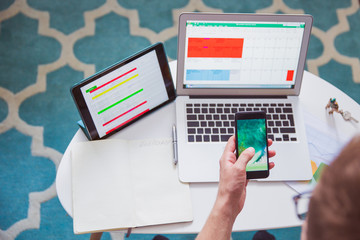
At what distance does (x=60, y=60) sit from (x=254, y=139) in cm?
140

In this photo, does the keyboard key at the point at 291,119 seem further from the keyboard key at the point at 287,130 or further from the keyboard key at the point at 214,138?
the keyboard key at the point at 214,138

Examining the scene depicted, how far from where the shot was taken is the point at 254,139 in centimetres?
97

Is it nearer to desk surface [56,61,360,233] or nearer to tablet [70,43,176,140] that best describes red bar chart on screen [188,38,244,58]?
tablet [70,43,176,140]

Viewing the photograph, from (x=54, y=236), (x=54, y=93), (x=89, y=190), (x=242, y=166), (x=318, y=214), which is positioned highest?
(x=318, y=214)

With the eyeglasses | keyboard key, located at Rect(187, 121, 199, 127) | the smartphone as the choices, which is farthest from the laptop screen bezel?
the eyeglasses

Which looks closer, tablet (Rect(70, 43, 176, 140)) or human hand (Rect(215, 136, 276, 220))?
human hand (Rect(215, 136, 276, 220))

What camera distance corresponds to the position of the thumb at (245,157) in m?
0.90

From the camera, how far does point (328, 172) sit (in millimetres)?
507

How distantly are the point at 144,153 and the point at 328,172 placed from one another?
665 mm

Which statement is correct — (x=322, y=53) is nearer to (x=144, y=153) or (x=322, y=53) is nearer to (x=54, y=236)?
(x=144, y=153)

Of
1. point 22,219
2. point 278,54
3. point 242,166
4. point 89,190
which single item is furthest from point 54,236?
point 278,54

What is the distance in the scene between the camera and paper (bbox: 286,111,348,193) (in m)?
1.05

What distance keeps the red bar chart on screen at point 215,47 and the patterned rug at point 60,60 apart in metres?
0.89

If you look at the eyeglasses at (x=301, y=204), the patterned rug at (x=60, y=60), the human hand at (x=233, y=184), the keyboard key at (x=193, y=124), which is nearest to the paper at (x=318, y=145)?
the eyeglasses at (x=301, y=204)
